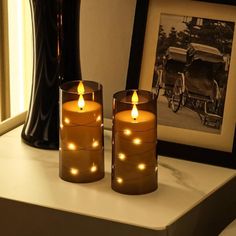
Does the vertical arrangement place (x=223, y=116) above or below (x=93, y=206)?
above

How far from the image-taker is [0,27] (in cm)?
159

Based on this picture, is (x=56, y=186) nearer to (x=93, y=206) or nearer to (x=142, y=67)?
(x=93, y=206)

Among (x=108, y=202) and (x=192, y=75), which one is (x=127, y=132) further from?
(x=192, y=75)

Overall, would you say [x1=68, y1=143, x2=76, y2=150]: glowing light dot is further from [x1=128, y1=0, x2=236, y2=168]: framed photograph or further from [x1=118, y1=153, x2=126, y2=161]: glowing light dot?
[x1=128, y1=0, x2=236, y2=168]: framed photograph

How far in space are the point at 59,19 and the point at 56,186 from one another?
0.31 metres

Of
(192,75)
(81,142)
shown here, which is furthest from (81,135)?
(192,75)

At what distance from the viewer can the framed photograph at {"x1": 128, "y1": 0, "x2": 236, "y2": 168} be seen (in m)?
1.22

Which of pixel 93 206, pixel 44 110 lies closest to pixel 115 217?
pixel 93 206

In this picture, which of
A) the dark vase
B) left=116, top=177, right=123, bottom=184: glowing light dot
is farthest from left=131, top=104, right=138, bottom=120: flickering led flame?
the dark vase

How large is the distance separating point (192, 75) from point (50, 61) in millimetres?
274

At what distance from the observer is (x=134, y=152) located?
1078mm

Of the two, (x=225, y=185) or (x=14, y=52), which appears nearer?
(x=225, y=185)

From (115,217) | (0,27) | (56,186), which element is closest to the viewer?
(115,217)

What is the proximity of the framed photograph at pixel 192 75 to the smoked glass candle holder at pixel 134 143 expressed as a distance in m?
0.17
